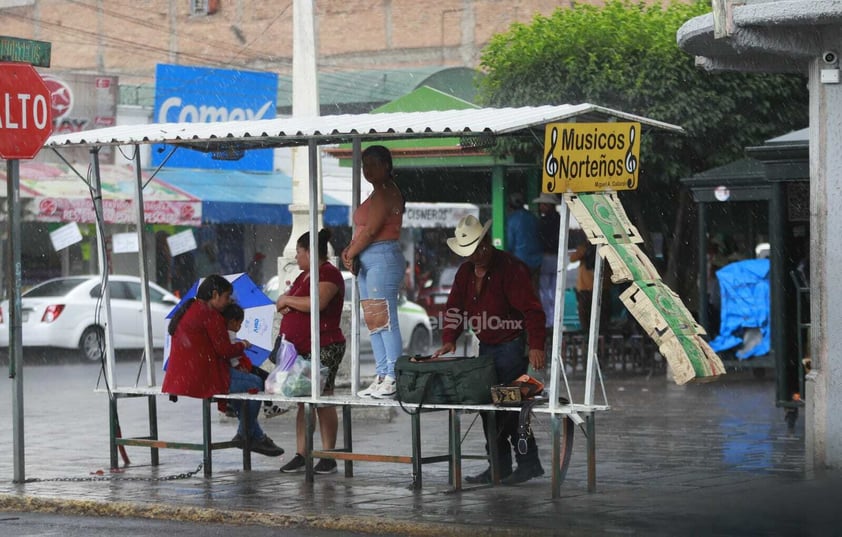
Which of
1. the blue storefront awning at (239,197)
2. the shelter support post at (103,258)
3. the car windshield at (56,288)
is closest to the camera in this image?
the shelter support post at (103,258)

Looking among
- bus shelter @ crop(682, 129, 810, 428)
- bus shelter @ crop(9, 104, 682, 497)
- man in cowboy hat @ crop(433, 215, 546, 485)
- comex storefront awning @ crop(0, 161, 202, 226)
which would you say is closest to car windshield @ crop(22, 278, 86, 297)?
comex storefront awning @ crop(0, 161, 202, 226)

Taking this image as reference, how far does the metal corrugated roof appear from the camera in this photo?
9.84 meters

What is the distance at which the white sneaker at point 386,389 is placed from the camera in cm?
1077

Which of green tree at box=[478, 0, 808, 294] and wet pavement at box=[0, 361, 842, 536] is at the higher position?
green tree at box=[478, 0, 808, 294]

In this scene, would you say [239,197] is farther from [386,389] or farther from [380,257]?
[386,389]

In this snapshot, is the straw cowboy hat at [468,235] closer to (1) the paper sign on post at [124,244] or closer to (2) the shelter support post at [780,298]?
(2) the shelter support post at [780,298]

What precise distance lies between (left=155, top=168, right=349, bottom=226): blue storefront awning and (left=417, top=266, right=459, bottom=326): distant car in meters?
2.72

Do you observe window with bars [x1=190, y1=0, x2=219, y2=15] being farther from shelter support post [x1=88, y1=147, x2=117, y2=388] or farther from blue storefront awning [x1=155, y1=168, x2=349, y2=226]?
shelter support post [x1=88, y1=147, x2=117, y2=388]

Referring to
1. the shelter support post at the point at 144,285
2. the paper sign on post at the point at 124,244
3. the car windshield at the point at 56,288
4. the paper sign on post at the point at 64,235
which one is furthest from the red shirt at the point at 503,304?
the car windshield at the point at 56,288

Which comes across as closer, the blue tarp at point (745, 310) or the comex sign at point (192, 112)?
the blue tarp at point (745, 310)

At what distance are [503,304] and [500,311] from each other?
5 cm

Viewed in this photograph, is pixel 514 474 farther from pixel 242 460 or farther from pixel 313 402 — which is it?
pixel 242 460

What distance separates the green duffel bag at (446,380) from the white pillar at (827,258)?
2544mm

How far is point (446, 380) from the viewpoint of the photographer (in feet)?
33.7
